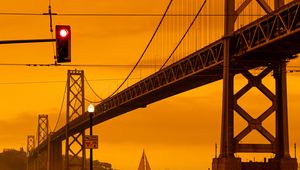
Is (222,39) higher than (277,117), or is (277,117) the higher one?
(222,39)

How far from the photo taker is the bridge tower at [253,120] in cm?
5244

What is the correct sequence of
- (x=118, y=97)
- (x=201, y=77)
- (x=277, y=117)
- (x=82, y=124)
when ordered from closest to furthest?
1. (x=277, y=117)
2. (x=201, y=77)
3. (x=118, y=97)
4. (x=82, y=124)

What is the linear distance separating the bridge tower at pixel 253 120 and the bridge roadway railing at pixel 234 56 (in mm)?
793

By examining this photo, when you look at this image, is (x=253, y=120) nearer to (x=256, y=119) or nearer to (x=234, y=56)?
(x=256, y=119)

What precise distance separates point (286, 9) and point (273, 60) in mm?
→ 8812

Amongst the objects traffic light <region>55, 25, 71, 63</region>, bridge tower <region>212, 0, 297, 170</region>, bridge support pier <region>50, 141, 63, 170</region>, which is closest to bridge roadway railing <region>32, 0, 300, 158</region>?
bridge tower <region>212, 0, 297, 170</region>

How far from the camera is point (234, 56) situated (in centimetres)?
5322

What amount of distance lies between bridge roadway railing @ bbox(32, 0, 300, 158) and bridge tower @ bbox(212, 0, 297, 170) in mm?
793

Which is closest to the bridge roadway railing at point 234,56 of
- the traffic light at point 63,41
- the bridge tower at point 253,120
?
A: the bridge tower at point 253,120

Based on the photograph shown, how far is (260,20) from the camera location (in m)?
48.0

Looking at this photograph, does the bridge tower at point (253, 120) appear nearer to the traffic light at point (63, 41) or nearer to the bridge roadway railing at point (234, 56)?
the bridge roadway railing at point (234, 56)

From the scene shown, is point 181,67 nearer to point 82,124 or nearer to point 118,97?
A: point 118,97

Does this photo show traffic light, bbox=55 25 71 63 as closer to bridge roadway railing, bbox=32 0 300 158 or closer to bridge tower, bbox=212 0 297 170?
bridge roadway railing, bbox=32 0 300 158

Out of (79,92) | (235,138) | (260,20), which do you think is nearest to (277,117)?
(235,138)
